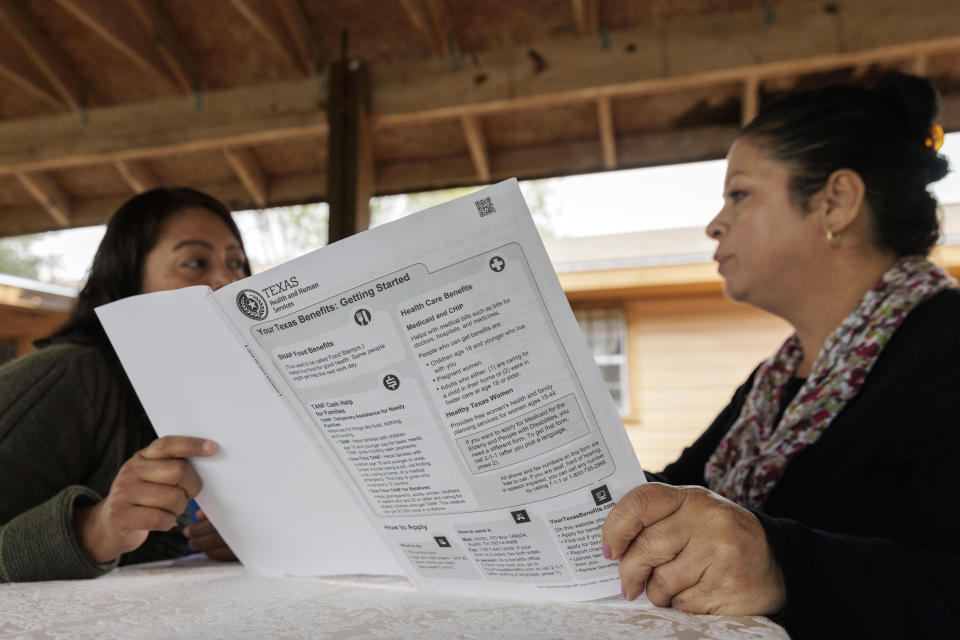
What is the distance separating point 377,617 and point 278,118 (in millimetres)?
3206

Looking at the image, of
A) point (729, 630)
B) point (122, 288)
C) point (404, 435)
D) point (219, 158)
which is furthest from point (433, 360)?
point (219, 158)

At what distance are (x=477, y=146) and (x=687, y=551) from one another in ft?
10.3

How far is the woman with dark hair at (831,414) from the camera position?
2.19ft

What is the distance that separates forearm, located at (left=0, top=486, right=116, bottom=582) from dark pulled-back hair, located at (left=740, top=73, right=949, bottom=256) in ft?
4.71

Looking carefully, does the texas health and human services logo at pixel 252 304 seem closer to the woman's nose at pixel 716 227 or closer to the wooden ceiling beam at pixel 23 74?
the woman's nose at pixel 716 227

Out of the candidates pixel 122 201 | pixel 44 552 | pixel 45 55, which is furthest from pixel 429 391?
pixel 122 201

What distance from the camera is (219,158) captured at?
4.00 meters

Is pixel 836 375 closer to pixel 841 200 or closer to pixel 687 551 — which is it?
pixel 841 200

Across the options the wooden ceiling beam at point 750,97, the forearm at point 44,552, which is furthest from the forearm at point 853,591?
the wooden ceiling beam at point 750,97

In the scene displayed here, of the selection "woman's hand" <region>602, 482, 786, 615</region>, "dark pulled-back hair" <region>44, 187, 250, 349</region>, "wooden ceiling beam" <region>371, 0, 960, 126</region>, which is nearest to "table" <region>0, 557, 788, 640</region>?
"woman's hand" <region>602, 482, 786, 615</region>

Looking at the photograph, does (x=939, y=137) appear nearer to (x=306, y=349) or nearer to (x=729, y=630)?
(x=729, y=630)

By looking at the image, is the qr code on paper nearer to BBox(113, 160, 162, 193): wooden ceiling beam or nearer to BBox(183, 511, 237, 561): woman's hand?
BBox(183, 511, 237, 561): woman's hand

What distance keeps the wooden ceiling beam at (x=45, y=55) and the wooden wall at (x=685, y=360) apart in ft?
15.8

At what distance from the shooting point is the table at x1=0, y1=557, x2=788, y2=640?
1.96 feet
